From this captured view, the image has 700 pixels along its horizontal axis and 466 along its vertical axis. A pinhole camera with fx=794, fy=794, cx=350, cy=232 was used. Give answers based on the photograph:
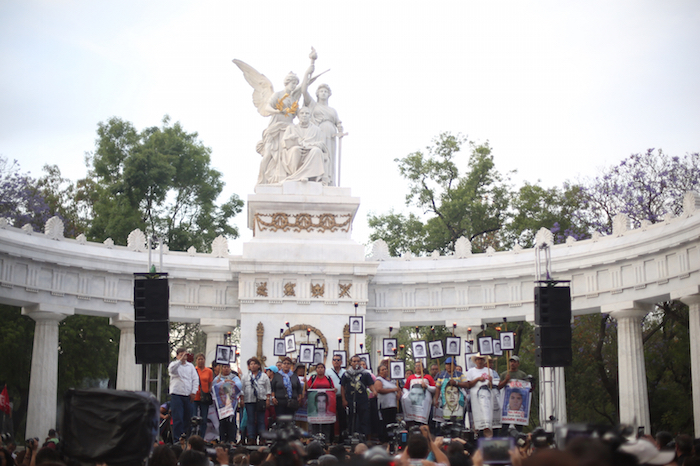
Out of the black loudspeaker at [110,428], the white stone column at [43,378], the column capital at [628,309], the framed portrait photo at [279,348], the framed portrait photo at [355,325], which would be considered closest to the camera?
the black loudspeaker at [110,428]

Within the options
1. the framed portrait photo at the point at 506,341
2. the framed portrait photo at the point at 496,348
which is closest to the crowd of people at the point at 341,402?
the framed portrait photo at the point at 496,348

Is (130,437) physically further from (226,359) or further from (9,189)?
(9,189)

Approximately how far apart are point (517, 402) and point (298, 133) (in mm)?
14107

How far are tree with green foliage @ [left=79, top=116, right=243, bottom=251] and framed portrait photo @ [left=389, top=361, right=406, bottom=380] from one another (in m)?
21.8

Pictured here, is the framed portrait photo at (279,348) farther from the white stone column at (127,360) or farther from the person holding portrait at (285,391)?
the white stone column at (127,360)

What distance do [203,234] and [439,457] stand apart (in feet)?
112

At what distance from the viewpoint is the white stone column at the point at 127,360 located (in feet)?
87.4

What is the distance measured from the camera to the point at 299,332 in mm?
26281

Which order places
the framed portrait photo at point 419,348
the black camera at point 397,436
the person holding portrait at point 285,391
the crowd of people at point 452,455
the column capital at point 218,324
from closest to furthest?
the crowd of people at point 452,455 → the black camera at point 397,436 → the person holding portrait at point 285,391 → the framed portrait photo at point 419,348 → the column capital at point 218,324

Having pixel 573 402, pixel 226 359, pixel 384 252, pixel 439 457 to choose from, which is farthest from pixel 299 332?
pixel 439 457

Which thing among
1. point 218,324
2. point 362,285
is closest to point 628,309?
point 362,285

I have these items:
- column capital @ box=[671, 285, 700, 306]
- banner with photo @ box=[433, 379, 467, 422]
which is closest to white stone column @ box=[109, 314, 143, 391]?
banner with photo @ box=[433, 379, 467, 422]

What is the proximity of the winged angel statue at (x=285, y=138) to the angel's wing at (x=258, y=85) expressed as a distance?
89mm

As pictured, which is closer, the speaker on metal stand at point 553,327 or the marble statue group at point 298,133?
the speaker on metal stand at point 553,327
